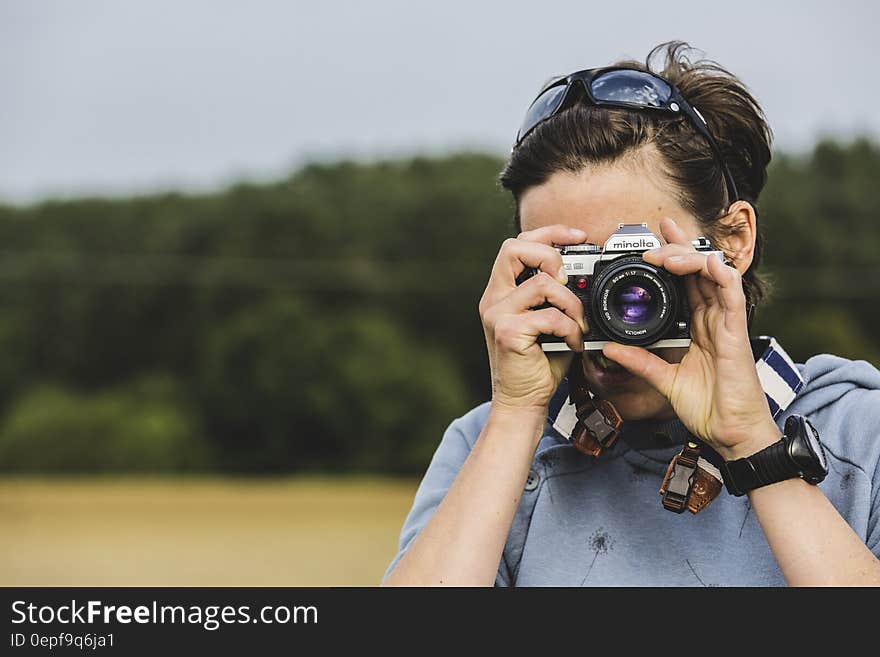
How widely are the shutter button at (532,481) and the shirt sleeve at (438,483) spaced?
0.13m

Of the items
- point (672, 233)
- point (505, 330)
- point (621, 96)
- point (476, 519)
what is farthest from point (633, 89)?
point (476, 519)

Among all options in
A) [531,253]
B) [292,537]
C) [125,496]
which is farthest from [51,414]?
[531,253]

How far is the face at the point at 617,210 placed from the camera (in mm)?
2008

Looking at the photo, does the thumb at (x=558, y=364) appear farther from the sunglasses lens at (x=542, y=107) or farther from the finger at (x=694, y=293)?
the sunglasses lens at (x=542, y=107)

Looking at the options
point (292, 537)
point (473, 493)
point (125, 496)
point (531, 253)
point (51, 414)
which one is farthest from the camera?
point (51, 414)

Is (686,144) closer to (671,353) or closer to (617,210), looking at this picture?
(617,210)

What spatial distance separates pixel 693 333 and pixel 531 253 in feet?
1.03

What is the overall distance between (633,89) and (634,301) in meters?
0.40

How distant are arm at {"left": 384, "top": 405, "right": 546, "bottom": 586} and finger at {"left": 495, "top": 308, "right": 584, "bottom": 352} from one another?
0.15 metres

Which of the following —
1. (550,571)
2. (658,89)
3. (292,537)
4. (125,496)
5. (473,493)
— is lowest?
(125,496)

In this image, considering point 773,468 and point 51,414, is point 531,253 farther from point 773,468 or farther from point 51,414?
point 51,414

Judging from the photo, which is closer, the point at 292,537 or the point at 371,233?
the point at 292,537

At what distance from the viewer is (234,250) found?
39.5 meters

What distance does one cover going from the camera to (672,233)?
1.98 meters
